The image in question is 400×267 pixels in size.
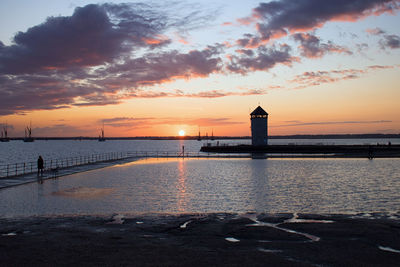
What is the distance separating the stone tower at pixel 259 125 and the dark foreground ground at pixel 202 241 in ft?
231

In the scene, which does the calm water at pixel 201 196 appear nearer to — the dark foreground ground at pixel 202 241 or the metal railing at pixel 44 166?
the dark foreground ground at pixel 202 241

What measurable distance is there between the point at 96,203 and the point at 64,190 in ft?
20.3

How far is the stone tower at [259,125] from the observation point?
84688 mm

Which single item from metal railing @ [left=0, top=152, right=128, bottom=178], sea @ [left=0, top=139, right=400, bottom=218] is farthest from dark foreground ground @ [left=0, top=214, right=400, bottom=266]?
metal railing @ [left=0, top=152, right=128, bottom=178]

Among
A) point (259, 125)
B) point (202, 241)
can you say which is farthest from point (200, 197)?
point (259, 125)

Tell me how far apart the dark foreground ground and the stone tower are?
2770 inches

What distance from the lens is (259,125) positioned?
281 ft

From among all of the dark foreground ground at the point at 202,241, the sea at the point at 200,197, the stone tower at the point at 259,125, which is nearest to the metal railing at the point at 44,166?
the sea at the point at 200,197

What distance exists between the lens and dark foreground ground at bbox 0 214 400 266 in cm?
933

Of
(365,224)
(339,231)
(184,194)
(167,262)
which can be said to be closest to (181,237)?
(167,262)

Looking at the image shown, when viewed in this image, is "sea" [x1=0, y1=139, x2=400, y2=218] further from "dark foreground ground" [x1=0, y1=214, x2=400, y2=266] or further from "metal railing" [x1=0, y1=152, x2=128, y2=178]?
"metal railing" [x1=0, y1=152, x2=128, y2=178]

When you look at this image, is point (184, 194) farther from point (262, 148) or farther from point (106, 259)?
point (262, 148)

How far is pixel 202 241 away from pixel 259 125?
75831 mm

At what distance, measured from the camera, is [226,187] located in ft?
90.9
